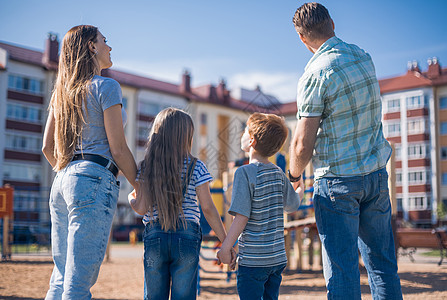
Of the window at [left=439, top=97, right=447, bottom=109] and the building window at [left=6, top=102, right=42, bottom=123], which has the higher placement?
the window at [left=439, top=97, right=447, bottom=109]

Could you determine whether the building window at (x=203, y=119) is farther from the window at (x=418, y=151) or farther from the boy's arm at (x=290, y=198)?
the boy's arm at (x=290, y=198)

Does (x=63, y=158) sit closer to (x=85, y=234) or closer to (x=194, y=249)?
(x=85, y=234)

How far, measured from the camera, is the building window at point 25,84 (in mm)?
39069

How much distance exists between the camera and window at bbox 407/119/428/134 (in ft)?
166

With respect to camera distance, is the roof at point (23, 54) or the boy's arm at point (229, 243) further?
the roof at point (23, 54)

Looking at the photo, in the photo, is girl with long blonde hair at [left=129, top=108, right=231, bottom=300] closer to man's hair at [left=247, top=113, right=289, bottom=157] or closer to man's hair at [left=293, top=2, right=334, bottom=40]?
man's hair at [left=247, top=113, right=289, bottom=157]

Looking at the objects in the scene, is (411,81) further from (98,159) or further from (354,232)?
(98,159)

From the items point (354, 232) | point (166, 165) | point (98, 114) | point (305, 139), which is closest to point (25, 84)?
point (98, 114)

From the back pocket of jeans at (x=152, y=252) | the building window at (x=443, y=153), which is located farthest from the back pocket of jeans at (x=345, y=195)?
the building window at (x=443, y=153)

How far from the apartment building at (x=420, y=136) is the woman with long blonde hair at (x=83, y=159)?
49648 millimetres

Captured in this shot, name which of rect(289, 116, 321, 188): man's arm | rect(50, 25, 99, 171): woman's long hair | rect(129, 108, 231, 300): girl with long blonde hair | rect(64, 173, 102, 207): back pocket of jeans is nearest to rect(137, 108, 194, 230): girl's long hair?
rect(129, 108, 231, 300): girl with long blonde hair

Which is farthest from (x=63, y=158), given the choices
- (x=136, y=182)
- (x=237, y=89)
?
(x=237, y=89)

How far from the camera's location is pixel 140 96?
45875 mm

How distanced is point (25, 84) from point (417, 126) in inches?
1530
